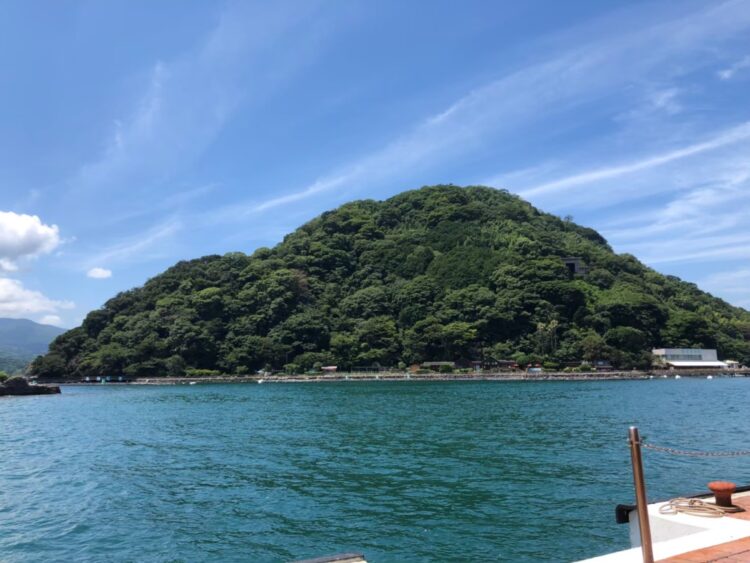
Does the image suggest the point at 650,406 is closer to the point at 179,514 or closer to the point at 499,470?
the point at 499,470

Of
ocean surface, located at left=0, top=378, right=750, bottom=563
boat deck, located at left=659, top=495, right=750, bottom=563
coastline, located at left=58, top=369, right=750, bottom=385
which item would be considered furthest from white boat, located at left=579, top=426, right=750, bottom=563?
coastline, located at left=58, top=369, right=750, bottom=385

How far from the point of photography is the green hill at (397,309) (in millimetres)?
106062

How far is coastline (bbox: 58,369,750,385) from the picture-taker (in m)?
88.7

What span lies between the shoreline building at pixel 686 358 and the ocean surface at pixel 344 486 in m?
78.8

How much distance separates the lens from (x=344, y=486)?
1595cm

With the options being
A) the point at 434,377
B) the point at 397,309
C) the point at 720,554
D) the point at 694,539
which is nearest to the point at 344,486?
the point at 694,539

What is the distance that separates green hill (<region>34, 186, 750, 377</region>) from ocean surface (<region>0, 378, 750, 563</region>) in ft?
244

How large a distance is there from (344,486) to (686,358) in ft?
362

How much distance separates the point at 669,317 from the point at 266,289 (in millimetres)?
92539

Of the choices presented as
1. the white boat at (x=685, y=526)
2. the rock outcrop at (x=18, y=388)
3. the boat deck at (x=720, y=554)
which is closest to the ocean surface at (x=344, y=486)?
the white boat at (x=685, y=526)

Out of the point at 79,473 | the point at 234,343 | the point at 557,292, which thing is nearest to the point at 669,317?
the point at 557,292

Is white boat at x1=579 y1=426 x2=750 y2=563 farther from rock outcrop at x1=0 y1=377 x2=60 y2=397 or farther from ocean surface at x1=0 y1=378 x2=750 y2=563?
rock outcrop at x1=0 y1=377 x2=60 y2=397

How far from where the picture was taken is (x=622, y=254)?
154 meters

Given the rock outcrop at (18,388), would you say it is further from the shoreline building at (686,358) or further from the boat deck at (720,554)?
the shoreline building at (686,358)
